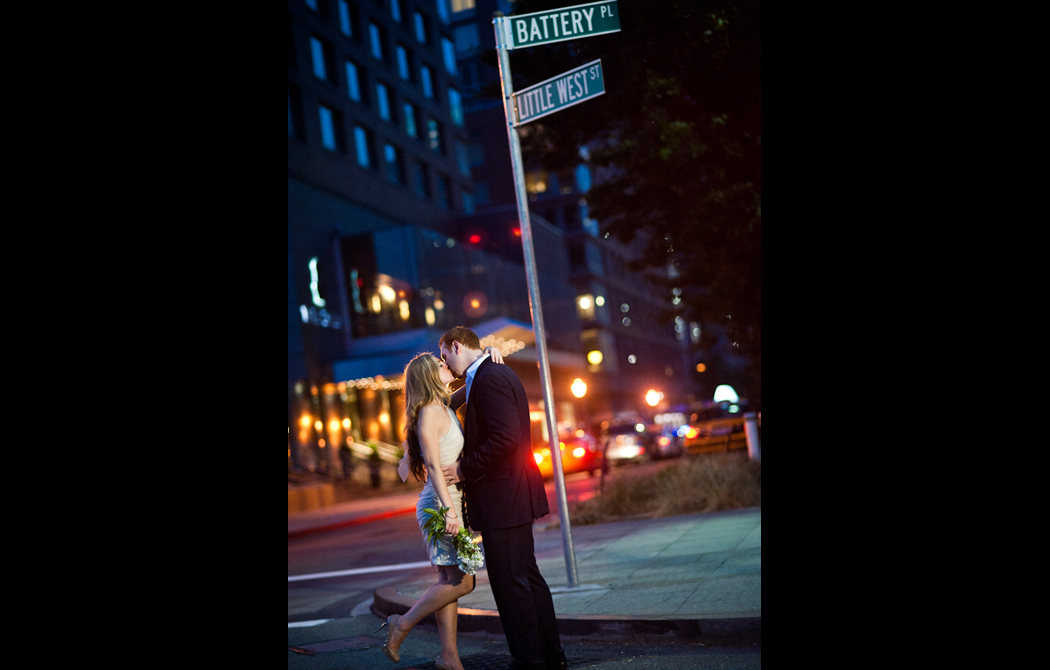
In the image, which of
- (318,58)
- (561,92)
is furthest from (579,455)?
(561,92)

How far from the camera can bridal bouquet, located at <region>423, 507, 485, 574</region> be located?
4.86m

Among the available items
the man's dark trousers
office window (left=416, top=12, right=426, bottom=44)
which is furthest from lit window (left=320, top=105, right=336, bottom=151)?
the man's dark trousers

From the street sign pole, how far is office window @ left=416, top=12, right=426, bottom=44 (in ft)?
140

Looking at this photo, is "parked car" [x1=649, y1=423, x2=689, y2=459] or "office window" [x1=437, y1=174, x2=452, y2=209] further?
"office window" [x1=437, y1=174, x2=452, y2=209]

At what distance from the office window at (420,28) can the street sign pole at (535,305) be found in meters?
42.6

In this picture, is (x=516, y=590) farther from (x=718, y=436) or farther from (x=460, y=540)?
(x=718, y=436)

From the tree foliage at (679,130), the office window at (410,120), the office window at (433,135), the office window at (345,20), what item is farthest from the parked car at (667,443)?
the office window at (345,20)

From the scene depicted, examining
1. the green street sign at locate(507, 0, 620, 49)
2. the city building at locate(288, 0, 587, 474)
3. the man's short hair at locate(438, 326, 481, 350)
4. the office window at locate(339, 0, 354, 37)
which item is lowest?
the man's short hair at locate(438, 326, 481, 350)

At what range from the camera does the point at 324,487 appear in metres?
27.1

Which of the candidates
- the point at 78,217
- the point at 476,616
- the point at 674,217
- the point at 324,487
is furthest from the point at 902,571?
the point at 324,487

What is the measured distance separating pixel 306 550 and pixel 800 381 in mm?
14128

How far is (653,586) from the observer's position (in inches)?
274

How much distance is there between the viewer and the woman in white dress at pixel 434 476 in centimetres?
486

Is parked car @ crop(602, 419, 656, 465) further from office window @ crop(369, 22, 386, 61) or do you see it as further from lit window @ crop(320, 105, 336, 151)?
office window @ crop(369, 22, 386, 61)
